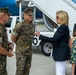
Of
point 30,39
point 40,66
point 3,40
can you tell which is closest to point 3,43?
point 3,40

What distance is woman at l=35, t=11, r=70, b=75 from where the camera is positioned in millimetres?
5797

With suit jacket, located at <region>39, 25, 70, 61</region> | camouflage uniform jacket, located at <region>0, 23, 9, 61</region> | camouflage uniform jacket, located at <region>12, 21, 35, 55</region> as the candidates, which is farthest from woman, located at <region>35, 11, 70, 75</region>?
camouflage uniform jacket, located at <region>0, 23, 9, 61</region>

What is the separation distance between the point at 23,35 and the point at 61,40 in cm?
75

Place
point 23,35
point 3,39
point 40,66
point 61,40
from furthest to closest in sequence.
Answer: point 40,66, point 23,35, point 61,40, point 3,39

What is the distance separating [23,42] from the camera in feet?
19.9

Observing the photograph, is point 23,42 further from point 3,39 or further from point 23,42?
point 3,39

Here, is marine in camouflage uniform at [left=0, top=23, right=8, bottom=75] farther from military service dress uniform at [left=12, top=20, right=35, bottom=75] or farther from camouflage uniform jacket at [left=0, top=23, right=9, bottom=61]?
military service dress uniform at [left=12, top=20, right=35, bottom=75]

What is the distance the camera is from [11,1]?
77.6 feet

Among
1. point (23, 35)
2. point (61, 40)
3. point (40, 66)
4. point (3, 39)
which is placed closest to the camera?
point (3, 39)

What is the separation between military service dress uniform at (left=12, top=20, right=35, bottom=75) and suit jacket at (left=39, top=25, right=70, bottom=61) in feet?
1.16

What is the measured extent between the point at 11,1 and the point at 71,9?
1423cm

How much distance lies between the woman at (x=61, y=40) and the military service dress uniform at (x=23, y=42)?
0.29 metres

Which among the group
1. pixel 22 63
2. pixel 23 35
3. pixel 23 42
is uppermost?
pixel 23 35

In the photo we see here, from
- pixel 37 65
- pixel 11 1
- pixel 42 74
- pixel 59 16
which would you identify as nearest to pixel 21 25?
pixel 59 16
